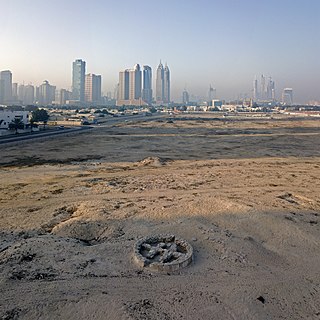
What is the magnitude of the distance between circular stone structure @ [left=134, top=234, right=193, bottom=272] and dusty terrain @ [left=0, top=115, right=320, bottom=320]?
234 millimetres

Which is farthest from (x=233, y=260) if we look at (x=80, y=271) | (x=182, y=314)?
(x=80, y=271)

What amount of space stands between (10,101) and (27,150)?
158987mm

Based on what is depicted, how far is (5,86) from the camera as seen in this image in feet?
570

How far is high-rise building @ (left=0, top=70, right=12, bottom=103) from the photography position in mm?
168500

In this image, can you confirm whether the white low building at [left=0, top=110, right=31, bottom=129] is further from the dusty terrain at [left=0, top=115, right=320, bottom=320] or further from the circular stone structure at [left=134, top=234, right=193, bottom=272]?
the circular stone structure at [left=134, top=234, right=193, bottom=272]

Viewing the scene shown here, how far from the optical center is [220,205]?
12.8 meters

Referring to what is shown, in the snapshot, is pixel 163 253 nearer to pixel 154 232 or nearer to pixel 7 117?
pixel 154 232

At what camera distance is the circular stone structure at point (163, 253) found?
26.5 ft

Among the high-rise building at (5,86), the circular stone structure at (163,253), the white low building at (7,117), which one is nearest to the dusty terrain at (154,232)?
the circular stone structure at (163,253)

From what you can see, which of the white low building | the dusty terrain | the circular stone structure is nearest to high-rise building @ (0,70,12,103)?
the white low building

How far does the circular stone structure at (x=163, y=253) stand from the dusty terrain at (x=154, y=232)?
0.23 meters

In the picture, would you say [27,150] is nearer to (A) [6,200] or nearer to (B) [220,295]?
(A) [6,200]

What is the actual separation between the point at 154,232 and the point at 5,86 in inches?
7410

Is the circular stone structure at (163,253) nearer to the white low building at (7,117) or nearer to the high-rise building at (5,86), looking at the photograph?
the white low building at (7,117)
